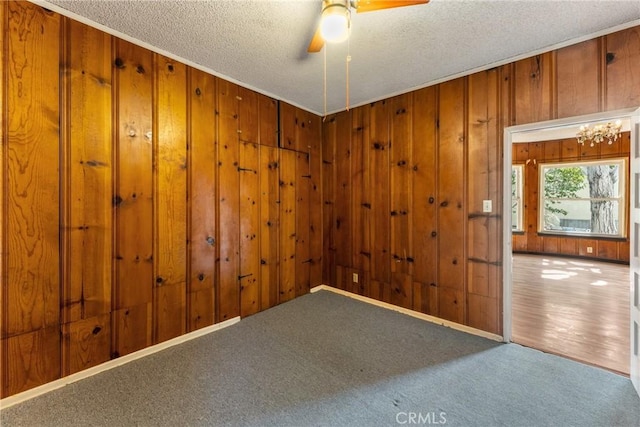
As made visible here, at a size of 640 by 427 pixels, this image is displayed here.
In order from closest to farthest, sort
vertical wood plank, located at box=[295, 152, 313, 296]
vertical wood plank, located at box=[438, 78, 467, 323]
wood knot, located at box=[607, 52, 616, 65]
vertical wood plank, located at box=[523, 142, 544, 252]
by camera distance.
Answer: wood knot, located at box=[607, 52, 616, 65]
vertical wood plank, located at box=[438, 78, 467, 323]
vertical wood plank, located at box=[295, 152, 313, 296]
vertical wood plank, located at box=[523, 142, 544, 252]

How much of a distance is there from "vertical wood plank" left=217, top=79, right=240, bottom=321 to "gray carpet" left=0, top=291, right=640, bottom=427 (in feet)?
1.31

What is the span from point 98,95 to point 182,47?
2.56 ft

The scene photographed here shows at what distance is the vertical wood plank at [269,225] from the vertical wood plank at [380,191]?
4.09ft

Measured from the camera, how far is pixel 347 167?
3.79 m

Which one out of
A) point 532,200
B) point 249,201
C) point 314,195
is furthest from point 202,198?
point 532,200

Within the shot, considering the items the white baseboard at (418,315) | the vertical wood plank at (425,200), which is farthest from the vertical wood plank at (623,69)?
the white baseboard at (418,315)

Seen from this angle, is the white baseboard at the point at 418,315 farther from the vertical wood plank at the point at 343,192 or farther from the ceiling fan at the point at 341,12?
the ceiling fan at the point at 341,12

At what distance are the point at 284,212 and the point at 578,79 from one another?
312 centimetres

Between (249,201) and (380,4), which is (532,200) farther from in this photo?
(380,4)

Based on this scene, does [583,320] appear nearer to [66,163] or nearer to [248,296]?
[248,296]

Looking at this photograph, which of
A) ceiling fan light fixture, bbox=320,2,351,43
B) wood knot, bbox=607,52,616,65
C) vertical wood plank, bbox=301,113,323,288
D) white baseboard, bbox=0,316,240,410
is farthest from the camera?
vertical wood plank, bbox=301,113,323,288

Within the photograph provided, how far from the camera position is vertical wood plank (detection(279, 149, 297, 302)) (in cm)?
350

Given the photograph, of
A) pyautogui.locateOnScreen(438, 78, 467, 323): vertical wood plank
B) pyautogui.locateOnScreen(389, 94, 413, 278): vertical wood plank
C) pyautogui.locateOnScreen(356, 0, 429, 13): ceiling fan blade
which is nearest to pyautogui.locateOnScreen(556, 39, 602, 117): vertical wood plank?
pyautogui.locateOnScreen(438, 78, 467, 323): vertical wood plank

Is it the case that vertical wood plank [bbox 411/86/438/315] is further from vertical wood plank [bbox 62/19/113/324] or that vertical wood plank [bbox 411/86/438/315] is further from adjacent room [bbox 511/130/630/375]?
vertical wood plank [bbox 62/19/113/324]
